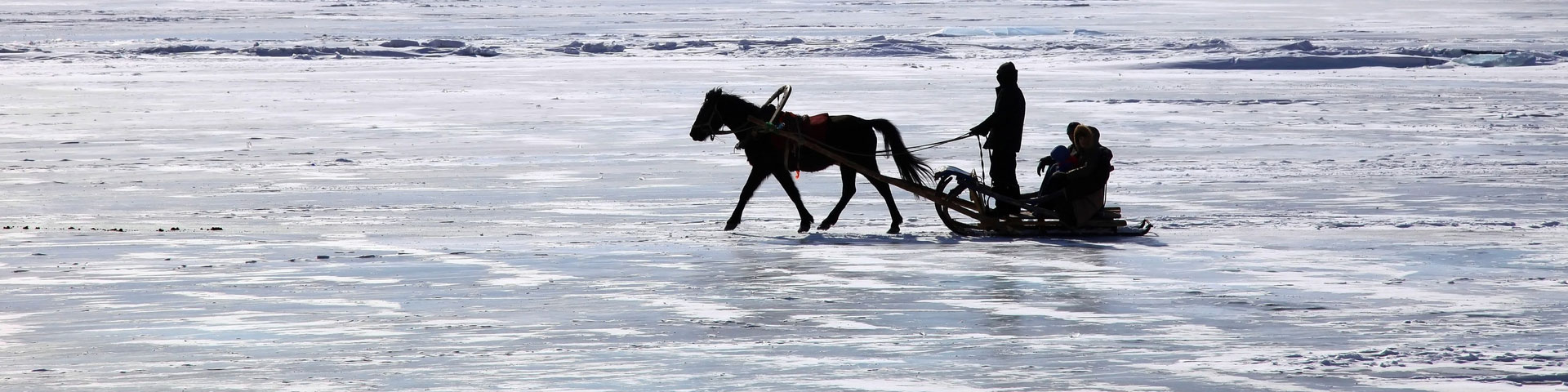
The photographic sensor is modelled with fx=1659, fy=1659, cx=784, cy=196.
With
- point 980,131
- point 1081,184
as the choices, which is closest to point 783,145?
point 980,131

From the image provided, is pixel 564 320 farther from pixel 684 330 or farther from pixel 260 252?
pixel 260 252

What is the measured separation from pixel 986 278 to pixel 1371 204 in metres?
4.08

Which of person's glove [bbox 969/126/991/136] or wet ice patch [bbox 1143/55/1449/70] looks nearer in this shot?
person's glove [bbox 969/126/991/136]

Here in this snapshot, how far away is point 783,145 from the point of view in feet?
30.7

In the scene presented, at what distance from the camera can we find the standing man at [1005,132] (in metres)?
9.07

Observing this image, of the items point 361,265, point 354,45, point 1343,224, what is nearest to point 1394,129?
point 1343,224

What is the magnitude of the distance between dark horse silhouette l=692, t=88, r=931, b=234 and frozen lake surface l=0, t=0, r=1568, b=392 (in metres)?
0.24

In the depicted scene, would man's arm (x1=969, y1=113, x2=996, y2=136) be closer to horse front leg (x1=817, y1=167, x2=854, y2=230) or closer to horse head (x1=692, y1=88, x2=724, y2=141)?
horse front leg (x1=817, y1=167, x2=854, y2=230)

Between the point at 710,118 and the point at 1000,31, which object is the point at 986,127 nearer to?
the point at 710,118

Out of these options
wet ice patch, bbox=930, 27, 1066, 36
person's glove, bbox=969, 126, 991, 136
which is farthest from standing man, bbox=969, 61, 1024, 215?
wet ice patch, bbox=930, 27, 1066, 36

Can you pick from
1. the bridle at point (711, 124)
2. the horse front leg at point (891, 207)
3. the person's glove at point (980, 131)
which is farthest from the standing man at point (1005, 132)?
the bridle at point (711, 124)

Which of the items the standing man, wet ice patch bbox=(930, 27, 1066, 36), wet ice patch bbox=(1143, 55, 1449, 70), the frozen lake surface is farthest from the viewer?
wet ice patch bbox=(930, 27, 1066, 36)

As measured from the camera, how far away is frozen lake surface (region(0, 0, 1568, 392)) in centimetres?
539

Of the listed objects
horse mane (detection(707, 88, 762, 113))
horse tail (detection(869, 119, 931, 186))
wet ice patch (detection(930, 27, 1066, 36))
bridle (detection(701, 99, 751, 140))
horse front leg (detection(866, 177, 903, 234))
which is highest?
horse mane (detection(707, 88, 762, 113))
